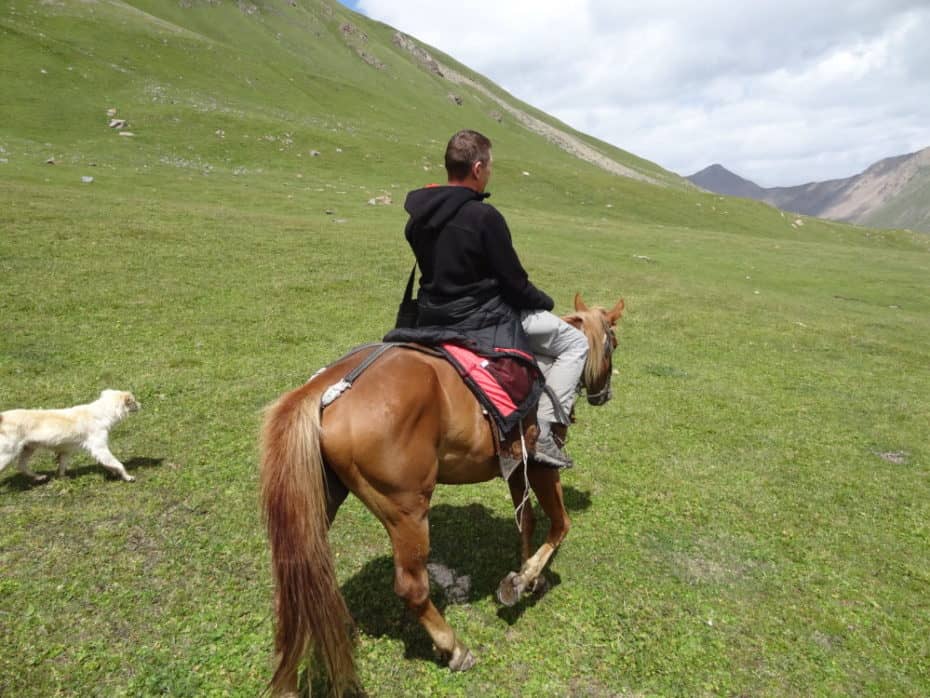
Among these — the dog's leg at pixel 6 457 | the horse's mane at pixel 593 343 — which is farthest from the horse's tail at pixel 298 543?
the dog's leg at pixel 6 457

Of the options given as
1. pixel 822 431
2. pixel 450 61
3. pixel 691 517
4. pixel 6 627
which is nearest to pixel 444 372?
pixel 6 627

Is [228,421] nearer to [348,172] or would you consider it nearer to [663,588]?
[663,588]

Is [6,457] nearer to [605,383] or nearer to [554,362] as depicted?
[554,362]

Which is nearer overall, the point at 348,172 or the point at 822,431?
the point at 822,431

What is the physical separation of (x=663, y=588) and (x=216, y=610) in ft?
14.7

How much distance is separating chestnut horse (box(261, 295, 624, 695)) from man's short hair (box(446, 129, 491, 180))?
64.4 inches

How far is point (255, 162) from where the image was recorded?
142ft

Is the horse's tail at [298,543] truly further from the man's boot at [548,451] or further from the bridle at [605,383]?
the bridle at [605,383]

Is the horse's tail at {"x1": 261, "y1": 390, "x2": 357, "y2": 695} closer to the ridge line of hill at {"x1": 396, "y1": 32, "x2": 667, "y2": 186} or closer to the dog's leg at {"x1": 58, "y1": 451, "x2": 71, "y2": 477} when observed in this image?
the dog's leg at {"x1": 58, "y1": 451, "x2": 71, "y2": 477}

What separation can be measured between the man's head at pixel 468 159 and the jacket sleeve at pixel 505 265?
32cm

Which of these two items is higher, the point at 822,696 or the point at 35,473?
the point at 822,696

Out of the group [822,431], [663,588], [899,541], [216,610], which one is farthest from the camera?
[822,431]

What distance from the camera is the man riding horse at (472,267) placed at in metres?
4.56

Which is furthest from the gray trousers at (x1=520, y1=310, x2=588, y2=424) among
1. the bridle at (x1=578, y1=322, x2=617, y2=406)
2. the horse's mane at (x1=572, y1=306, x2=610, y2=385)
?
the bridle at (x1=578, y1=322, x2=617, y2=406)
